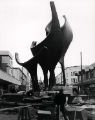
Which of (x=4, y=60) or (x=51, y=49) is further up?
(x=4, y=60)

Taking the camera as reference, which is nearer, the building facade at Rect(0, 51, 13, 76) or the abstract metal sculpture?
the abstract metal sculpture

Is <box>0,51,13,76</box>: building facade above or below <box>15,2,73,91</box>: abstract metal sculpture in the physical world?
above

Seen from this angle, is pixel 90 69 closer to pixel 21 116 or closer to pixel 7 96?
pixel 7 96

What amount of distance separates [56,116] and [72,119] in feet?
5.18

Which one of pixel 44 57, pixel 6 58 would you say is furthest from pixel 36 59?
pixel 6 58

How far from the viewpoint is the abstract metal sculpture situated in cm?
1914

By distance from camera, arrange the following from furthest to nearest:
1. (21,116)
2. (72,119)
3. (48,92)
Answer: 1. (48,92)
2. (72,119)
3. (21,116)

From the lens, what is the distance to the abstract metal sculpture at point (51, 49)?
62.8 ft

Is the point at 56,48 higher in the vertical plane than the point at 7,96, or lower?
higher

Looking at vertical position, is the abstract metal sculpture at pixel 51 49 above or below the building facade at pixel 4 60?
below

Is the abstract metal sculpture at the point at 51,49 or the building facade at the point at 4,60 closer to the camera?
the abstract metal sculpture at the point at 51,49

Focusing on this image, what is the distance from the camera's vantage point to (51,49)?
63.9 ft

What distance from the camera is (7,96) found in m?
21.2

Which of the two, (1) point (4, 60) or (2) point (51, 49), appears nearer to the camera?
(2) point (51, 49)
